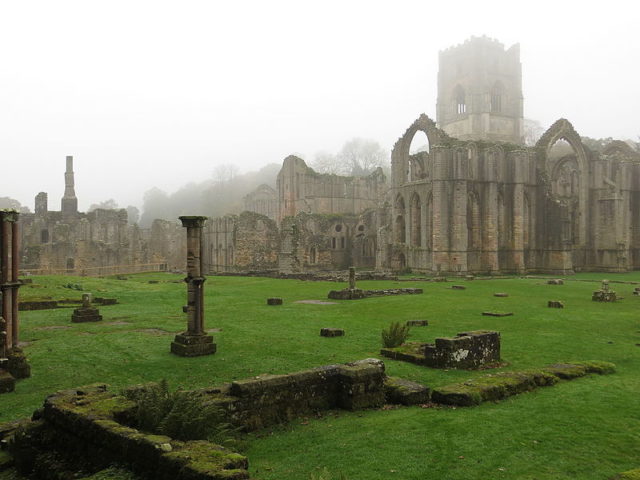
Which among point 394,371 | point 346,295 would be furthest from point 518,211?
point 394,371

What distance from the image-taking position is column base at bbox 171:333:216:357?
11.8 meters

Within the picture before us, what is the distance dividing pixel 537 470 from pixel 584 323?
11.8m

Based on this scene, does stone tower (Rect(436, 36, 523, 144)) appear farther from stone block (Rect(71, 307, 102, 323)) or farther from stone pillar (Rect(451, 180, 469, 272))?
stone block (Rect(71, 307, 102, 323))

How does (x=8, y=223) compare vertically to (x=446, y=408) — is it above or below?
above

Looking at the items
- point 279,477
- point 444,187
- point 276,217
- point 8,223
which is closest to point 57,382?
point 8,223

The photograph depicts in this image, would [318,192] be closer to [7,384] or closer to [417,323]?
[417,323]

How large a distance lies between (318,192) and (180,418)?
186 ft

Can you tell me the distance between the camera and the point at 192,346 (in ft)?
38.7

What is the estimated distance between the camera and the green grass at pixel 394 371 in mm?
6039

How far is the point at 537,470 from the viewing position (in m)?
5.71

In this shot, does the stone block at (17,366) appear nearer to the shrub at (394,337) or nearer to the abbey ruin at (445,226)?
the shrub at (394,337)

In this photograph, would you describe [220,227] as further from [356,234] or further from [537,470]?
[537,470]

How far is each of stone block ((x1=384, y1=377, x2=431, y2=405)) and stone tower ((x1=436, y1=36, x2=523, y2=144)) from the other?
68818mm

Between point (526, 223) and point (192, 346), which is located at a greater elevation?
point (526, 223)
